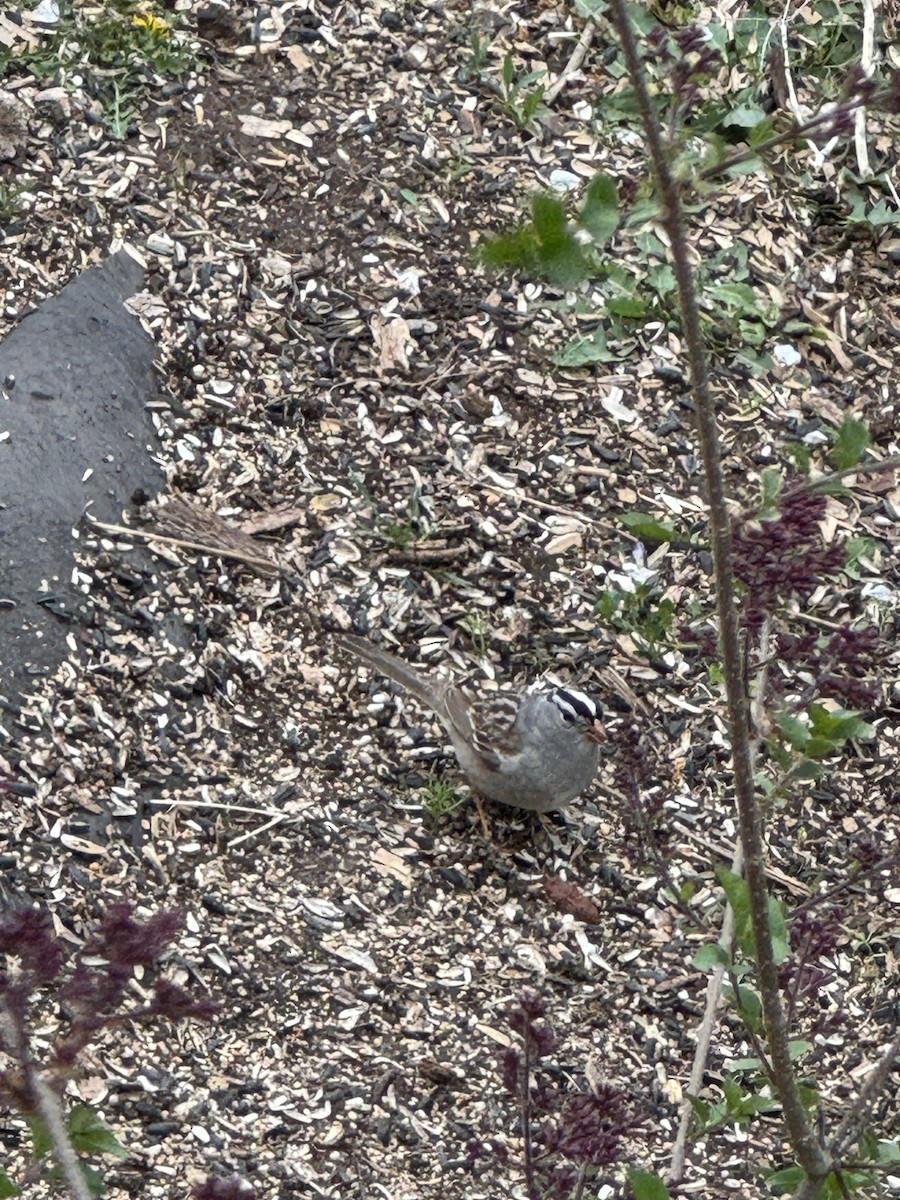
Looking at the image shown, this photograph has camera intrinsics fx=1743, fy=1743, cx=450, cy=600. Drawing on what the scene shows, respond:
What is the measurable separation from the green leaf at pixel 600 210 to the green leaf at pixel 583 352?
4.04m

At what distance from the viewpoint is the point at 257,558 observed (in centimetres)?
474

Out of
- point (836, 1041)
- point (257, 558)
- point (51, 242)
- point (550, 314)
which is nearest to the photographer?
point (836, 1041)

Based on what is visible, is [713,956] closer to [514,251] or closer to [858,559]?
[514,251]

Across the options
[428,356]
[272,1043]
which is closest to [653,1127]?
[272,1043]

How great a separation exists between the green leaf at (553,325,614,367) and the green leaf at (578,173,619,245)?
13.3ft

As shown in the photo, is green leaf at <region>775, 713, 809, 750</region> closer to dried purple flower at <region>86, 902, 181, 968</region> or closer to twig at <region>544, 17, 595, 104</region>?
dried purple flower at <region>86, 902, 181, 968</region>

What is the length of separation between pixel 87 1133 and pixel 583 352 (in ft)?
12.8

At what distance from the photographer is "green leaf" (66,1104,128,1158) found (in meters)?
1.86

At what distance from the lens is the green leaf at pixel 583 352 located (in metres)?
5.42

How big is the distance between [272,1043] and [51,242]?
2445mm

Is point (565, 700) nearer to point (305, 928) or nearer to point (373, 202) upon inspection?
point (305, 928)

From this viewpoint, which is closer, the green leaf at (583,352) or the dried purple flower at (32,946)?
the dried purple flower at (32,946)

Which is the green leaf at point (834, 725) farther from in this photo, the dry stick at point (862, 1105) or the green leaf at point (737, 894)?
the dry stick at point (862, 1105)

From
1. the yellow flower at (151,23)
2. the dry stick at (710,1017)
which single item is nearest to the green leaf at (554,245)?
the dry stick at (710,1017)
